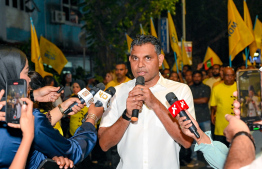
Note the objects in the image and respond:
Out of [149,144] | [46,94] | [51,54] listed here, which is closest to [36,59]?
[51,54]

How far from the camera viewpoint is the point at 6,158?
235cm

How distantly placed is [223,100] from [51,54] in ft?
21.9

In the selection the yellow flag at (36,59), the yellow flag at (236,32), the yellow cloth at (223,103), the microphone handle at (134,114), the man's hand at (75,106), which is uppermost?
the yellow flag at (236,32)

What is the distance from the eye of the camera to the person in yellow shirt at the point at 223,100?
7814mm

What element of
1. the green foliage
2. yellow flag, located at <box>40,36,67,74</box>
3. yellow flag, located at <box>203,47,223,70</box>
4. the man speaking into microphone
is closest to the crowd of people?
the man speaking into microphone

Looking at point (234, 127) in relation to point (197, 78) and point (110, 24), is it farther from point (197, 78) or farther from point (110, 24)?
point (110, 24)

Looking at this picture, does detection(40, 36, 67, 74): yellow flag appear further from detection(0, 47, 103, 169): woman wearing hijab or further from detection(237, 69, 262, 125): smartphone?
detection(237, 69, 262, 125): smartphone

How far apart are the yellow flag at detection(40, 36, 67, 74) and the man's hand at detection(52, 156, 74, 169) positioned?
10080 mm

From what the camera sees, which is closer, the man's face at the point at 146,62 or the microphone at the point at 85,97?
the microphone at the point at 85,97

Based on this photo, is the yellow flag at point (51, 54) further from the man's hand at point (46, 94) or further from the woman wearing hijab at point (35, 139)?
the woman wearing hijab at point (35, 139)

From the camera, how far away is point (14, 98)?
7.20 ft

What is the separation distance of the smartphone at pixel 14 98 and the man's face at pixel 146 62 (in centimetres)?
141

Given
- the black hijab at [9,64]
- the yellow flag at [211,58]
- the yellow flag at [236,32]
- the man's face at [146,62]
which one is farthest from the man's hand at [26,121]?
the yellow flag at [211,58]

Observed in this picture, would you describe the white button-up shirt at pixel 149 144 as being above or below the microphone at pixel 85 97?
below
